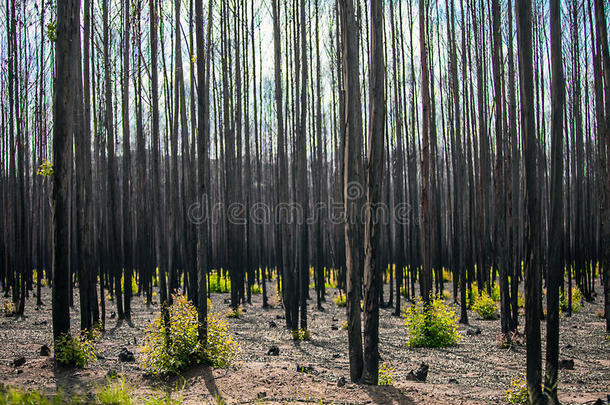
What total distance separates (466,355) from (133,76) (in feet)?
30.0

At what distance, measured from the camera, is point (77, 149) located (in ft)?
26.0

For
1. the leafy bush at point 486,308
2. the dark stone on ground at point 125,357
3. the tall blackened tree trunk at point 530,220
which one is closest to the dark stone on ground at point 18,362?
the dark stone on ground at point 125,357

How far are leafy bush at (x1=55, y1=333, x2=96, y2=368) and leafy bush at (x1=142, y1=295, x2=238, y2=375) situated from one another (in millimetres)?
891

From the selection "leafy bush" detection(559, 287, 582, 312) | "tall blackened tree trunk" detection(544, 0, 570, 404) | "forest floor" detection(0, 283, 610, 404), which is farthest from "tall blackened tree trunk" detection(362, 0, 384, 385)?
"leafy bush" detection(559, 287, 582, 312)

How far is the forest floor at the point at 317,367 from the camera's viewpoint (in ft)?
14.9

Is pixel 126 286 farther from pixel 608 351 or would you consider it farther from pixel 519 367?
pixel 608 351

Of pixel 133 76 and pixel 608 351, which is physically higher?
pixel 133 76

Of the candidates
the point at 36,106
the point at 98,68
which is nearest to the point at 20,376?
the point at 98,68

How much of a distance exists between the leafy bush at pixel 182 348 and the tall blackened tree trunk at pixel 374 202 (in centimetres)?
185

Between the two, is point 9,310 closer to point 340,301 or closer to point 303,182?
point 303,182

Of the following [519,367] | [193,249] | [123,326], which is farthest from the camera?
[123,326]

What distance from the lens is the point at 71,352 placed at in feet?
19.5

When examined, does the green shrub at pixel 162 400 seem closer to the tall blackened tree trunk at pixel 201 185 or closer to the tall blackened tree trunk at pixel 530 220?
the tall blackened tree trunk at pixel 201 185

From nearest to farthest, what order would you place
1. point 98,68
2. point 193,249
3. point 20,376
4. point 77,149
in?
1. point 20,376
2. point 193,249
3. point 77,149
4. point 98,68
